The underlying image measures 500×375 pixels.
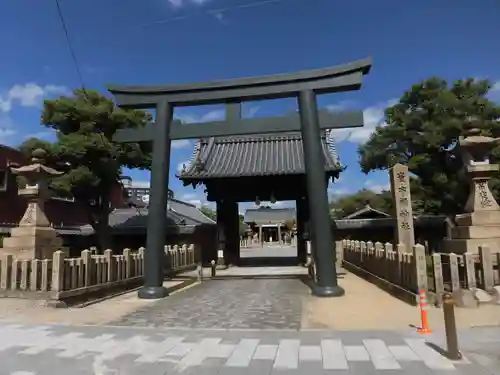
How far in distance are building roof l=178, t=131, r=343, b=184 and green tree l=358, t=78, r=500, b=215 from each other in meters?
3.72

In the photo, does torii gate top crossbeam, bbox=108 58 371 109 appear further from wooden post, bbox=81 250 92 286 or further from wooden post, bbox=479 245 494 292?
wooden post, bbox=479 245 494 292

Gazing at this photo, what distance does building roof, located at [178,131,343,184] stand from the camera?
23094 mm

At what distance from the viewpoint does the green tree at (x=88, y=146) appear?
20844mm

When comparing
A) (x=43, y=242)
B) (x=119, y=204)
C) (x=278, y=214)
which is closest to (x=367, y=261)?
(x=43, y=242)

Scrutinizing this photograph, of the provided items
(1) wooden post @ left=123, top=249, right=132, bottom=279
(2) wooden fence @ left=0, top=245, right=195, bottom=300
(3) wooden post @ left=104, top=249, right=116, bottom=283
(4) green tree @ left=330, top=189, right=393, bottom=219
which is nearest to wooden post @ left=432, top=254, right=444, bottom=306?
(2) wooden fence @ left=0, top=245, right=195, bottom=300

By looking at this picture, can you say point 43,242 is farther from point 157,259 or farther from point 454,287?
point 454,287

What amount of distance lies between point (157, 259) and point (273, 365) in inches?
279

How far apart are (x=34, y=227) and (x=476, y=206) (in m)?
13.4

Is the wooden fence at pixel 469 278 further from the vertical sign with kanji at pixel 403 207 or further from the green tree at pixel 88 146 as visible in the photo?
the green tree at pixel 88 146

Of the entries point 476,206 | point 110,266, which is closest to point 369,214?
point 476,206

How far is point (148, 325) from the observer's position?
8094 millimetres

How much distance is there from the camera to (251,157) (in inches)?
1026

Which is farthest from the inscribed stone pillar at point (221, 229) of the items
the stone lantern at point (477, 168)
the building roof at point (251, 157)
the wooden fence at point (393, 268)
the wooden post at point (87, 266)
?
the stone lantern at point (477, 168)

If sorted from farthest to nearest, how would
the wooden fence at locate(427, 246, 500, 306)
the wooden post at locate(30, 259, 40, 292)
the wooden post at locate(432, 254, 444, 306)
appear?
the wooden post at locate(30, 259, 40, 292), the wooden post at locate(432, 254, 444, 306), the wooden fence at locate(427, 246, 500, 306)
